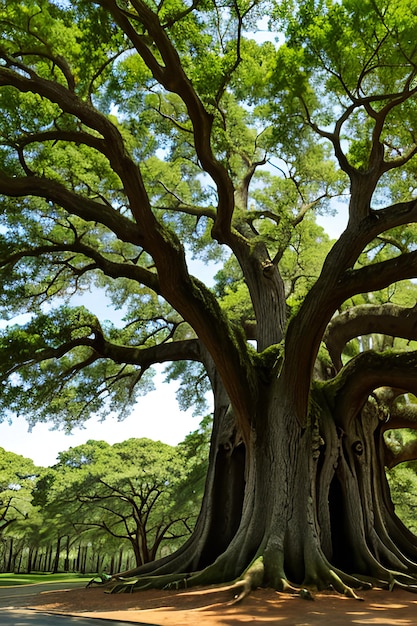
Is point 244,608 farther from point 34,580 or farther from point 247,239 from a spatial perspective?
point 34,580

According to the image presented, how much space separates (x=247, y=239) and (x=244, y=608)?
7.14 meters

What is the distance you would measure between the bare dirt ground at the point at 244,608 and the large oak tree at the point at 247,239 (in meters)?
0.50

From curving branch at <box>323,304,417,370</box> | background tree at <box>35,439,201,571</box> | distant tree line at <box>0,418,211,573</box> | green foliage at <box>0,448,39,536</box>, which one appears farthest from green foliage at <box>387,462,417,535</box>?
green foliage at <box>0,448,39,536</box>

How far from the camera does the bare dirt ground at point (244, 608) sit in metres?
4.11

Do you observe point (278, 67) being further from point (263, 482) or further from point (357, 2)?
point (263, 482)

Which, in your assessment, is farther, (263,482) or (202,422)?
(202,422)

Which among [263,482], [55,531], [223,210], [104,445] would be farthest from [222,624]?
[55,531]

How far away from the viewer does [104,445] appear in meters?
25.0

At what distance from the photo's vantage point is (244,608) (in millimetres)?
4809

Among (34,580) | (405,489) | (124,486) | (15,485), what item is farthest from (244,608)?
(15,485)

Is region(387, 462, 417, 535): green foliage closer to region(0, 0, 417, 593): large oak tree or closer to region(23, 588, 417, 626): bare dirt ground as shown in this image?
region(0, 0, 417, 593): large oak tree

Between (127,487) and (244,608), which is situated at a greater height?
(127,487)

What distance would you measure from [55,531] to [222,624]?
2644 cm

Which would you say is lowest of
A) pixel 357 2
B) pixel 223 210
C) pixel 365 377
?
pixel 365 377
